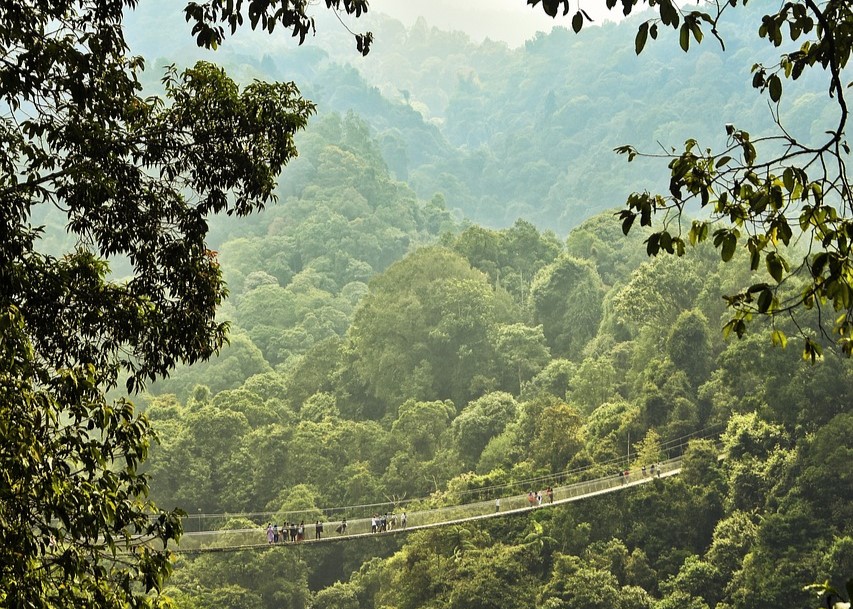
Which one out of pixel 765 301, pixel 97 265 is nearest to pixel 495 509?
pixel 97 265

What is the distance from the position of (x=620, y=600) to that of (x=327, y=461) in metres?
11.3

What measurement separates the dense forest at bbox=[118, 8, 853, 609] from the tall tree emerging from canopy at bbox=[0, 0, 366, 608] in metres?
15.1

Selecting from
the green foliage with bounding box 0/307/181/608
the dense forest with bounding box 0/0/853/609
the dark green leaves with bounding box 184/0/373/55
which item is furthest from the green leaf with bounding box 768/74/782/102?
the green foliage with bounding box 0/307/181/608

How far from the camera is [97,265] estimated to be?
4910mm

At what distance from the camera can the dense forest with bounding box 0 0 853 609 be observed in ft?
62.2

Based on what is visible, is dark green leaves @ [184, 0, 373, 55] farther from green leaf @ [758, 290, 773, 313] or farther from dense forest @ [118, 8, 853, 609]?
dense forest @ [118, 8, 853, 609]

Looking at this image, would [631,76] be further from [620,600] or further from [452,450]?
[620,600]

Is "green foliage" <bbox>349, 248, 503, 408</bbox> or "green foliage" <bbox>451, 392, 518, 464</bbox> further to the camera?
"green foliage" <bbox>349, 248, 503, 408</bbox>

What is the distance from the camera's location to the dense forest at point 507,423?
19.9 meters

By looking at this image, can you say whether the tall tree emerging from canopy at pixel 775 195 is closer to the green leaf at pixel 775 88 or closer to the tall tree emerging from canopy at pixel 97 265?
the green leaf at pixel 775 88

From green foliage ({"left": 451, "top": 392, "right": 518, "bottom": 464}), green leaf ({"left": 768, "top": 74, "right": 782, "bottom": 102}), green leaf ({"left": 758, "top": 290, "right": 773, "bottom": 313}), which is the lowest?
green leaf ({"left": 758, "top": 290, "right": 773, "bottom": 313})

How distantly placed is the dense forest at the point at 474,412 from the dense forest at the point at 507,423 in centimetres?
6

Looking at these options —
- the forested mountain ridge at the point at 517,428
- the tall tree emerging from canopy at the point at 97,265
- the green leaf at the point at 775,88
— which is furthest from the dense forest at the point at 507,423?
the green leaf at the point at 775,88

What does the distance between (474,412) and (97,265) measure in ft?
79.7
